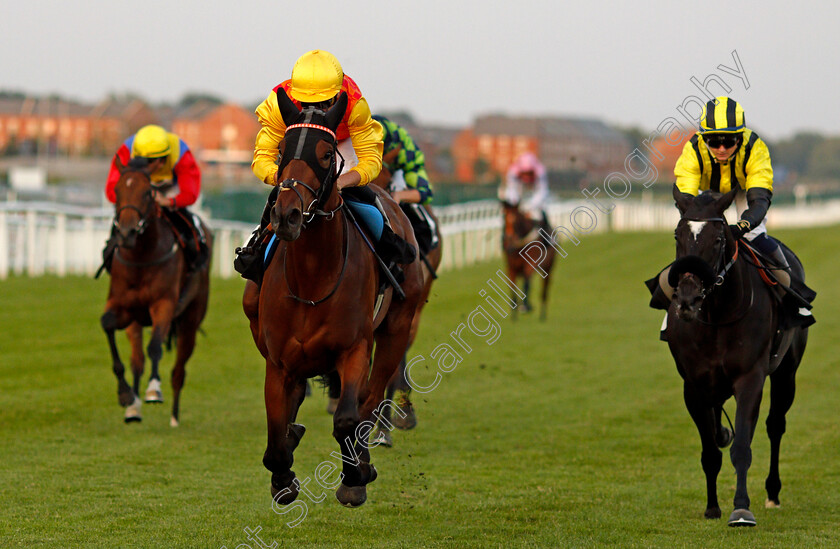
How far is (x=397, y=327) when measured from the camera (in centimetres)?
642

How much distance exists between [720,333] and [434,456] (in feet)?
8.34

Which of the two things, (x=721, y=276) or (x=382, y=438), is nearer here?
(x=721, y=276)

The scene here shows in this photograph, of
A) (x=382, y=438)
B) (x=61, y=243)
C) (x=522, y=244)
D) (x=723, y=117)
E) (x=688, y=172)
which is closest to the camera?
(x=723, y=117)

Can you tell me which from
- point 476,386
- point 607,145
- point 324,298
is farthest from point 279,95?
point 607,145

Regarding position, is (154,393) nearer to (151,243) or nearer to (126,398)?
(126,398)

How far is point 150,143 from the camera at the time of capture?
921 cm

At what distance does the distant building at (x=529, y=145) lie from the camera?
52.9 m

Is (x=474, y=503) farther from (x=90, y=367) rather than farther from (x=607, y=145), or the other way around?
(x=607, y=145)

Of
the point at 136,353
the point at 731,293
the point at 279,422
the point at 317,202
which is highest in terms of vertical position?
the point at 317,202

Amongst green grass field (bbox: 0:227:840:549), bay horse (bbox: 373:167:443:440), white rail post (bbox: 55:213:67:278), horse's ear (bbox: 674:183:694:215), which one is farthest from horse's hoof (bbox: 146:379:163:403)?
white rail post (bbox: 55:213:67:278)

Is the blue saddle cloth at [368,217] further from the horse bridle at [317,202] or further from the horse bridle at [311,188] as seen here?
the horse bridle at [311,188]

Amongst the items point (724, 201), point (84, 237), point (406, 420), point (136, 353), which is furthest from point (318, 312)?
point (84, 237)

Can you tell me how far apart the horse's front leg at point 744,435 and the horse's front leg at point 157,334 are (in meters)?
4.55

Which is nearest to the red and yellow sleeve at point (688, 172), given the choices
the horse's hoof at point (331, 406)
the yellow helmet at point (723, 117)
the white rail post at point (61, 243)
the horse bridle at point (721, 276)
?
the yellow helmet at point (723, 117)
